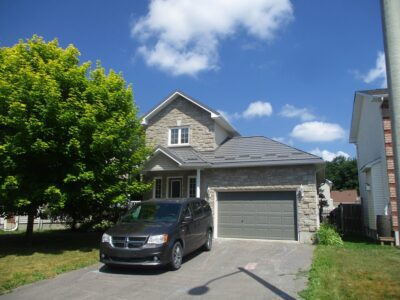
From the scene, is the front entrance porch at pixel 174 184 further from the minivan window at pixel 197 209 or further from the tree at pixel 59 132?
the minivan window at pixel 197 209

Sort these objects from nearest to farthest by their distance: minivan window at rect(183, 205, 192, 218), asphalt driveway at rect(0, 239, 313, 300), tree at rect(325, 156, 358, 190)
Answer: asphalt driveway at rect(0, 239, 313, 300)
minivan window at rect(183, 205, 192, 218)
tree at rect(325, 156, 358, 190)

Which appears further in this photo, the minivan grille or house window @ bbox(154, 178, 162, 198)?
house window @ bbox(154, 178, 162, 198)

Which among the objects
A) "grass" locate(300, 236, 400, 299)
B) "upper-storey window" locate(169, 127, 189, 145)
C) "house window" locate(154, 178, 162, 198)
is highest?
"upper-storey window" locate(169, 127, 189, 145)

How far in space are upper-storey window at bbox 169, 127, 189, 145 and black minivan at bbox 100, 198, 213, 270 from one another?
7.98 m

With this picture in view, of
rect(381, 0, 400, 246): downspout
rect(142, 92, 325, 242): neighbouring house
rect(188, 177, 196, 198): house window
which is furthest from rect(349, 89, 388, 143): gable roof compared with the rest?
rect(381, 0, 400, 246): downspout

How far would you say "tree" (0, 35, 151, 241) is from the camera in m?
11.2

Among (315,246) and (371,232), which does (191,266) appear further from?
(371,232)

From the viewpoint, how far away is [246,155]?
665 inches

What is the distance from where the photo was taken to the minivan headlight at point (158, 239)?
8.84m

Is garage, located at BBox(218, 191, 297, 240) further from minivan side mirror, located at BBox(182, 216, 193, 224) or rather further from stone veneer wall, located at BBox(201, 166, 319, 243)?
minivan side mirror, located at BBox(182, 216, 193, 224)

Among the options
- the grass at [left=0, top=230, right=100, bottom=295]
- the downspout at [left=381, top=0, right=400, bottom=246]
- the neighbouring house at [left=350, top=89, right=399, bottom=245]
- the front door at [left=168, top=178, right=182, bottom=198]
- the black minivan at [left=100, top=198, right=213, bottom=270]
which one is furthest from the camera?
the front door at [left=168, top=178, right=182, bottom=198]

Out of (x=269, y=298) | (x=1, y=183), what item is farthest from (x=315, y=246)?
(x=1, y=183)

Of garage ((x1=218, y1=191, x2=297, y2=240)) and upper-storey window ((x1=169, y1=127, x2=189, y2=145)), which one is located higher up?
upper-storey window ((x1=169, y1=127, x2=189, y2=145))

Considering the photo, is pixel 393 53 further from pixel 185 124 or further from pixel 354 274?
pixel 185 124
